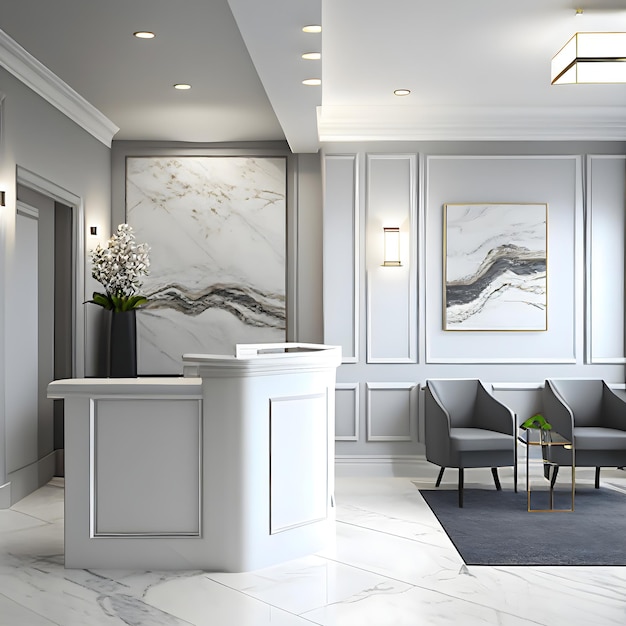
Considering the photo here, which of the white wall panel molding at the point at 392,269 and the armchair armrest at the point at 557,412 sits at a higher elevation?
the white wall panel molding at the point at 392,269

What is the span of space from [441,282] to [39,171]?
10.6 ft

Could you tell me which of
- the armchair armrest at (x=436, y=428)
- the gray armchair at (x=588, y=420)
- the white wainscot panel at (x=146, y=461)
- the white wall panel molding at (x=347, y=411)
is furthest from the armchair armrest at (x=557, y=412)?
the white wainscot panel at (x=146, y=461)

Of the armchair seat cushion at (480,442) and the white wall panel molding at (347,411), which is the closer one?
the armchair seat cushion at (480,442)

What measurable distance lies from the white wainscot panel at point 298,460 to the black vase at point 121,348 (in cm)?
218

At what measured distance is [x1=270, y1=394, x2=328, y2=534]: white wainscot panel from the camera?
3889 millimetres

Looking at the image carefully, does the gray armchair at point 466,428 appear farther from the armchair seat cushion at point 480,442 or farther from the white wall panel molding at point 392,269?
the white wall panel molding at point 392,269

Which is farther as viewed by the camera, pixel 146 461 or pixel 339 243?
pixel 339 243

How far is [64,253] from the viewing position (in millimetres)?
6086

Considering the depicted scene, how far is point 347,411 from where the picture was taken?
20.9 ft

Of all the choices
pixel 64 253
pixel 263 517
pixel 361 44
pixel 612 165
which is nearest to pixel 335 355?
pixel 263 517

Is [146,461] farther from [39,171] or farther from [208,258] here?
[208,258]

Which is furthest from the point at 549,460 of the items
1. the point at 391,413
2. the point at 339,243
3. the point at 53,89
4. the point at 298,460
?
the point at 53,89

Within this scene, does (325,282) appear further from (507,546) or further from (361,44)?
(507,546)

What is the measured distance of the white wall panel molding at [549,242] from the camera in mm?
6336
